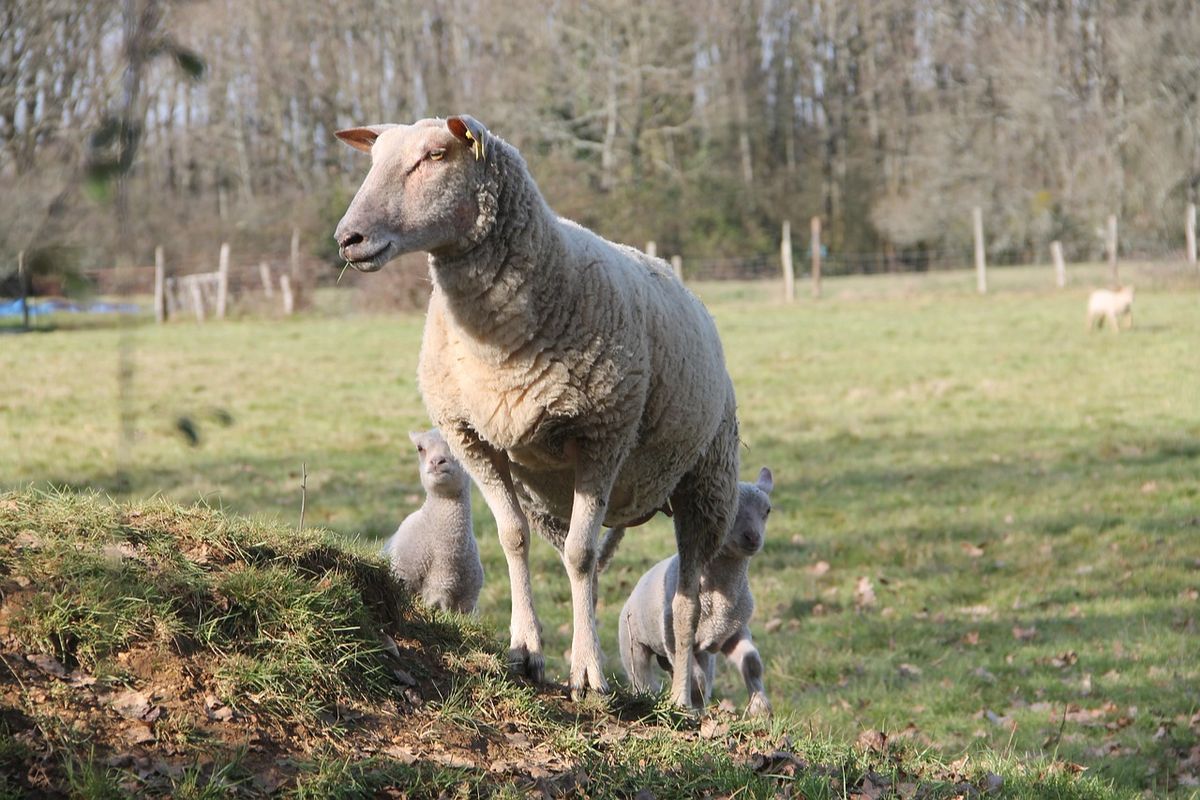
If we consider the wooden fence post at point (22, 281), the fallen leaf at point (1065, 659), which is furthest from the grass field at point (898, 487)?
the wooden fence post at point (22, 281)

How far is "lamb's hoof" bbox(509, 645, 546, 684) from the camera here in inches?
180

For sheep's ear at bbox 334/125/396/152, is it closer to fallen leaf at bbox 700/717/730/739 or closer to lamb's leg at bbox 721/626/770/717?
fallen leaf at bbox 700/717/730/739

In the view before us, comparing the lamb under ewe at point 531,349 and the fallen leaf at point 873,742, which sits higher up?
the lamb under ewe at point 531,349

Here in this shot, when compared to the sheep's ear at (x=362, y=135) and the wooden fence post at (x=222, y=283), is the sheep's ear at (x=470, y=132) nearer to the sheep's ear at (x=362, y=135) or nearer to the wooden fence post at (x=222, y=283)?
the sheep's ear at (x=362, y=135)

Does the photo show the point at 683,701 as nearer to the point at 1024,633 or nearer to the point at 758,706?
the point at 758,706

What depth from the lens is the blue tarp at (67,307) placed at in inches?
60.9

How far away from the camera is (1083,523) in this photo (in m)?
10.5

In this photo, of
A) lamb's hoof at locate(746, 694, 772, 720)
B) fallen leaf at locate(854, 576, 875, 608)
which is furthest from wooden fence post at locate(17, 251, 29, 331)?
fallen leaf at locate(854, 576, 875, 608)

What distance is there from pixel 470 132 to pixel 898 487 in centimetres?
883

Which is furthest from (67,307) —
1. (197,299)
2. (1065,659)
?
(197,299)

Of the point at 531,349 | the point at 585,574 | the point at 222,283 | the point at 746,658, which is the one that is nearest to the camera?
the point at 531,349

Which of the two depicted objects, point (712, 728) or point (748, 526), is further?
point (748, 526)

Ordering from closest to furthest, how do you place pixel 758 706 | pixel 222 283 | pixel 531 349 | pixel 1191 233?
pixel 531 349 → pixel 758 706 → pixel 222 283 → pixel 1191 233

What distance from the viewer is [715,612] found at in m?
6.37
